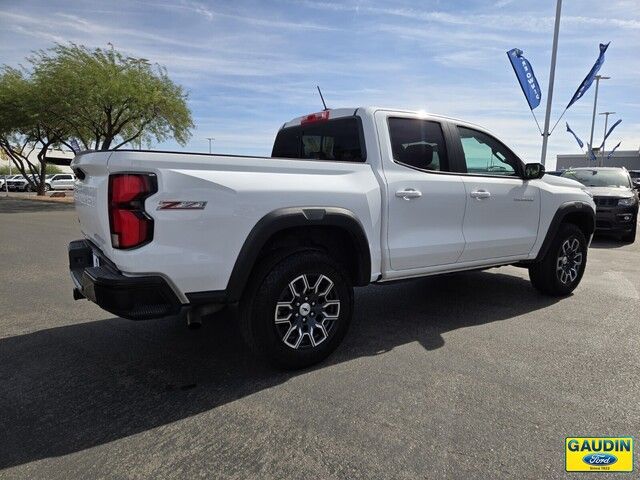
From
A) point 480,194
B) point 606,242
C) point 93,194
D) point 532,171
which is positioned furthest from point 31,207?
point 606,242

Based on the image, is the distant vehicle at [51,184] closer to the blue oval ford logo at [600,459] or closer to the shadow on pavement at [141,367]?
the shadow on pavement at [141,367]

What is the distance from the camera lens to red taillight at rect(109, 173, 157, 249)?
2.51 m

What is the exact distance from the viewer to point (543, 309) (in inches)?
187

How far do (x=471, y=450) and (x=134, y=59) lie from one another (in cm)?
2463

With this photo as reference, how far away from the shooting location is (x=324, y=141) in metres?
4.07

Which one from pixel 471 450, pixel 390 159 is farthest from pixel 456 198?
pixel 471 450

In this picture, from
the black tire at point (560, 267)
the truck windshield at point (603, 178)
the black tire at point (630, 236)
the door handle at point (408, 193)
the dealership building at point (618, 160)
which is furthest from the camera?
the dealership building at point (618, 160)

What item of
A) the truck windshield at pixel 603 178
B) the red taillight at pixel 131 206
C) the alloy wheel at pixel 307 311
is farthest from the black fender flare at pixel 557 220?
the truck windshield at pixel 603 178

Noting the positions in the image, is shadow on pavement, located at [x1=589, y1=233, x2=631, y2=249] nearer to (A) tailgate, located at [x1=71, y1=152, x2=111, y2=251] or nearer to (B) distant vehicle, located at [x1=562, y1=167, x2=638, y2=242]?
(B) distant vehicle, located at [x1=562, y1=167, x2=638, y2=242]

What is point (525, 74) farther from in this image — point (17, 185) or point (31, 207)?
point (17, 185)

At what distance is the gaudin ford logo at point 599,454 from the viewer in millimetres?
2221

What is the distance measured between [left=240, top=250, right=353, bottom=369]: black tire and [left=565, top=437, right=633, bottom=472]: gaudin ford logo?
1.62 metres

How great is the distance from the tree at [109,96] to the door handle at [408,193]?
18616 millimetres

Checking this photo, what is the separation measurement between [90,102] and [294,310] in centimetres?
2184
